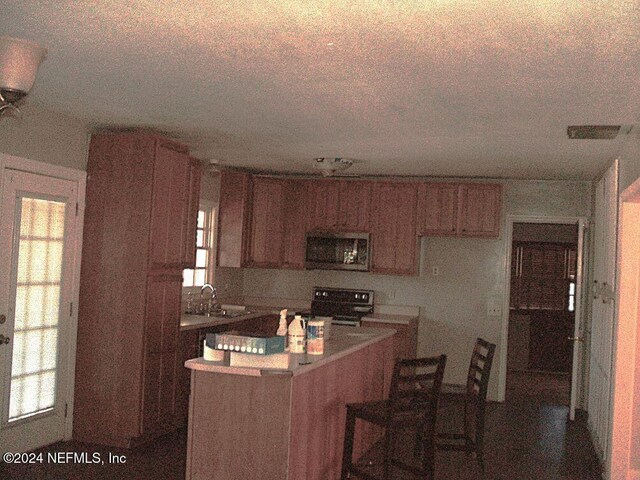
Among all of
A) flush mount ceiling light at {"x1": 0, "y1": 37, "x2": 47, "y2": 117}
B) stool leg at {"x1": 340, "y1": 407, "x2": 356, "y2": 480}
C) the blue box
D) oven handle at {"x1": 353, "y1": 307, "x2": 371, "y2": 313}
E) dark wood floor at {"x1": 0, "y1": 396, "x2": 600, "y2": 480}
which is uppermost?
flush mount ceiling light at {"x1": 0, "y1": 37, "x2": 47, "y2": 117}

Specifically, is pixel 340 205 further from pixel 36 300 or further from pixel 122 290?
pixel 36 300

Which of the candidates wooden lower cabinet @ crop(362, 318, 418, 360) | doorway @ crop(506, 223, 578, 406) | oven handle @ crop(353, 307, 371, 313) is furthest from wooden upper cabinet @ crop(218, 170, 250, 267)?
doorway @ crop(506, 223, 578, 406)

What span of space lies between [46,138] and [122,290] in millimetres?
1220

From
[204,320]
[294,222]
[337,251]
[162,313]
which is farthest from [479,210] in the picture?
[162,313]

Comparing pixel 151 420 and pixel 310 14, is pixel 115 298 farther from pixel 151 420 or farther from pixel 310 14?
pixel 310 14

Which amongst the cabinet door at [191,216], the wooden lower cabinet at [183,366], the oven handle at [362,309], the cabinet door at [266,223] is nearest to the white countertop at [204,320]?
the wooden lower cabinet at [183,366]

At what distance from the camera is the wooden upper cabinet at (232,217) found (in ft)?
26.7

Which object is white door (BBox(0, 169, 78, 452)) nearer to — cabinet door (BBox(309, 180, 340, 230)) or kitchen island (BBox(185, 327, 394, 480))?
kitchen island (BBox(185, 327, 394, 480))

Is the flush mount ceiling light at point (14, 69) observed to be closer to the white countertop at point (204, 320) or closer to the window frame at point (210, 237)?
the white countertop at point (204, 320)

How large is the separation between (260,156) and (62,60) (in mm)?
3445

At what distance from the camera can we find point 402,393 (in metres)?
4.36

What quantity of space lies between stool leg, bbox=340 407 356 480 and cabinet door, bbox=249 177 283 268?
3.92 meters

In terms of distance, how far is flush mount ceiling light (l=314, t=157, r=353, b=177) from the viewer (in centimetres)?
697

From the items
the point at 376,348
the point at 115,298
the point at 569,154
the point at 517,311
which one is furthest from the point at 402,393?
the point at 517,311
